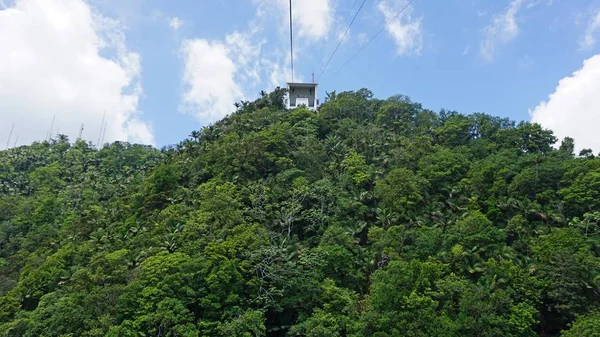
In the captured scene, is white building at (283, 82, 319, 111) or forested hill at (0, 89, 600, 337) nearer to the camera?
forested hill at (0, 89, 600, 337)

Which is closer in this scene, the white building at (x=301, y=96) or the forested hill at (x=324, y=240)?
the forested hill at (x=324, y=240)

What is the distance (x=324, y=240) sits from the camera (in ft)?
82.7

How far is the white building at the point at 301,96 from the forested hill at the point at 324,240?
9.42 metres

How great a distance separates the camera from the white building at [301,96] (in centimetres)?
5403

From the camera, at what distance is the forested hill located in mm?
20453

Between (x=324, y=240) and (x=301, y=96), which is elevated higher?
→ (x=301, y=96)

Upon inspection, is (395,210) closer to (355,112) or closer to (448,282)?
(448,282)

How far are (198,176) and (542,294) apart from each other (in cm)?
2450

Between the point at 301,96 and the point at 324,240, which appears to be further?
the point at 301,96

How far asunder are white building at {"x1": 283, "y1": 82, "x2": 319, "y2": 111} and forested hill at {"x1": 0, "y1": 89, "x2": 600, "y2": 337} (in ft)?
30.9

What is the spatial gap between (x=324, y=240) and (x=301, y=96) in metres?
32.6

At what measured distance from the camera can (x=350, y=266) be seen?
23.8 metres

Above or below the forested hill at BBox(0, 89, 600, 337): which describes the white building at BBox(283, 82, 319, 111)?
above

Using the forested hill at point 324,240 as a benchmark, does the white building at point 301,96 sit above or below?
above
